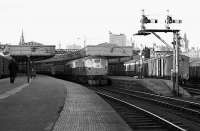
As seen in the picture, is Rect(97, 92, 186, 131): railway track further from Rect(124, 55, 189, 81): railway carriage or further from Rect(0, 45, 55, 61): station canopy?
Rect(0, 45, 55, 61): station canopy

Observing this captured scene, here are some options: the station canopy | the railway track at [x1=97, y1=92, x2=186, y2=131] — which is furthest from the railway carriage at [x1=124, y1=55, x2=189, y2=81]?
the railway track at [x1=97, y1=92, x2=186, y2=131]

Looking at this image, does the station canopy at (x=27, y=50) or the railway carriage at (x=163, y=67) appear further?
the station canopy at (x=27, y=50)

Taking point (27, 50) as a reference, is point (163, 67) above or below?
below

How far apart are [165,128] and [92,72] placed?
28.5m

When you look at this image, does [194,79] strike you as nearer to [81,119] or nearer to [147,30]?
[147,30]

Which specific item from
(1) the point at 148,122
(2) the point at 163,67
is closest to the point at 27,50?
(2) the point at 163,67

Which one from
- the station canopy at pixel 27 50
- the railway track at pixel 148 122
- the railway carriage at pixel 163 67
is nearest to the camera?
the railway track at pixel 148 122

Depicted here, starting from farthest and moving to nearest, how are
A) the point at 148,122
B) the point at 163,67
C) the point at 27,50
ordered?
the point at 27,50 → the point at 163,67 → the point at 148,122

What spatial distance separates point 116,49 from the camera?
A: 50.3m

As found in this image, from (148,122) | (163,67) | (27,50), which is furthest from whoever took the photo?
(27,50)

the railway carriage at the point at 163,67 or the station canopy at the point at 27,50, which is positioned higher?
the station canopy at the point at 27,50

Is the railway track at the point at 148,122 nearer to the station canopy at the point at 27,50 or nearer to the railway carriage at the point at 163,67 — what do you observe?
the railway carriage at the point at 163,67

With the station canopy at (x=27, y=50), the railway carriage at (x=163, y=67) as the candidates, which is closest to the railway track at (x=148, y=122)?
the railway carriage at (x=163, y=67)

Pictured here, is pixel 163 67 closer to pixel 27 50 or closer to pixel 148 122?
pixel 27 50
